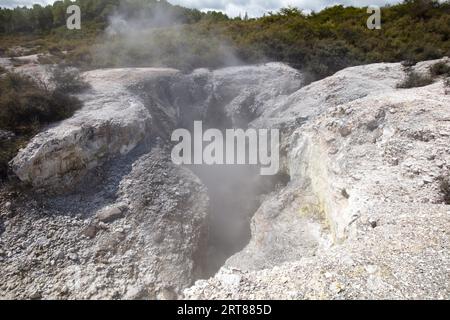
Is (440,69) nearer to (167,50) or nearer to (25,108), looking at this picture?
(167,50)

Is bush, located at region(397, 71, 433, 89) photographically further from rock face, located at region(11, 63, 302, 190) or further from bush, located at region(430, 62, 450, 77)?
rock face, located at region(11, 63, 302, 190)

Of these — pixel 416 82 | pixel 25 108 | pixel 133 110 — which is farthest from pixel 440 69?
pixel 25 108

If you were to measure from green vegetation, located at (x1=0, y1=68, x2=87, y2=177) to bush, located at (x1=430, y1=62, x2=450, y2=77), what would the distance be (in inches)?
590

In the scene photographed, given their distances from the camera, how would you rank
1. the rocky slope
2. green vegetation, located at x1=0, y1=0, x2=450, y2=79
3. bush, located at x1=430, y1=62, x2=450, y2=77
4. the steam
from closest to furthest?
1. the rocky slope
2. bush, located at x1=430, y1=62, x2=450, y2=77
3. green vegetation, located at x1=0, y1=0, x2=450, y2=79
4. the steam

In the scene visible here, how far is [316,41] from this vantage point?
727 inches

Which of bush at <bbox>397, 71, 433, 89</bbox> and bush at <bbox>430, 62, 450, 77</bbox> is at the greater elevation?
bush at <bbox>430, 62, 450, 77</bbox>

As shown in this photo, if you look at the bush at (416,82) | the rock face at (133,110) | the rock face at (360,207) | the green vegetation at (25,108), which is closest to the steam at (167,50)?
the rock face at (133,110)

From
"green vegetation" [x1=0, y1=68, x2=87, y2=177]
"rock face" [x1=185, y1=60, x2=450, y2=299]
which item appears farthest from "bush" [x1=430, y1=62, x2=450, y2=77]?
"green vegetation" [x1=0, y1=68, x2=87, y2=177]

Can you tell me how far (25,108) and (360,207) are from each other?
1171cm

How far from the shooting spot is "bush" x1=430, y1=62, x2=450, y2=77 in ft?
38.8

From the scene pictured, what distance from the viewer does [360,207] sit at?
20.8 ft

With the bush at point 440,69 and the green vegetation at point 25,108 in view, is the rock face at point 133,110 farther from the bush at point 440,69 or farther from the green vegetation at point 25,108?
the bush at point 440,69

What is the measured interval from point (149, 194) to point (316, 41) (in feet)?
49.4

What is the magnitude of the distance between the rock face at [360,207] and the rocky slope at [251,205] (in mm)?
31
